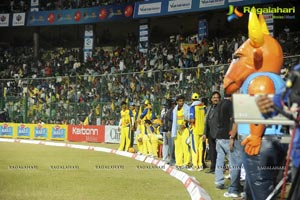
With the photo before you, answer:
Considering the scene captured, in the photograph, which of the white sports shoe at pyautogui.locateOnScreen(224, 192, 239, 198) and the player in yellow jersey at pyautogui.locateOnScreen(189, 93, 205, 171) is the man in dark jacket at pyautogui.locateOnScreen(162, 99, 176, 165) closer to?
the player in yellow jersey at pyautogui.locateOnScreen(189, 93, 205, 171)

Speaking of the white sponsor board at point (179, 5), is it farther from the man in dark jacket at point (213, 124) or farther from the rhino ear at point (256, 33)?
the rhino ear at point (256, 33)

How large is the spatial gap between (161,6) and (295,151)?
28165 millimetres

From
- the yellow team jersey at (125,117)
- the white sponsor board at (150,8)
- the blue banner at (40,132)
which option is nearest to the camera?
the yellow team jersey at (125,117)

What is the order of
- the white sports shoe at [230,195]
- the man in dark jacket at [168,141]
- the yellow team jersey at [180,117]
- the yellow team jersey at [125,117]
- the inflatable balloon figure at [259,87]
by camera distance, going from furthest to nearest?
the yellow team jersey at [125,117] → the man in dark jacket at [168,141] → the yellow team jersey at [180,117] → the white sports shoe at [230,195] → the inflatable balloon figure at [259,87]

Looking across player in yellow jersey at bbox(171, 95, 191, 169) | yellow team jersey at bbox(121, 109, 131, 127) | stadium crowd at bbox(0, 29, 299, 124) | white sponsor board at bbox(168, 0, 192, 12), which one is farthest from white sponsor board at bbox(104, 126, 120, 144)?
player in yellow jersey at bbox(171, 95, 191, 169)

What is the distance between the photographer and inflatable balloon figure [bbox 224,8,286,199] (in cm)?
513

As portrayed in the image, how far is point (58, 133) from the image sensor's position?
91.9 feet

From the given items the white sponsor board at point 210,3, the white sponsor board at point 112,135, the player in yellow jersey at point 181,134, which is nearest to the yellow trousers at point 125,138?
the white sponsor board at point 112,135

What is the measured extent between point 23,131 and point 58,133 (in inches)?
109

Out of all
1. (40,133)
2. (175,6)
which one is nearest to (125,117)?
(40,133)

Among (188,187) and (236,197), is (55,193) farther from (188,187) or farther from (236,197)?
(236,197)

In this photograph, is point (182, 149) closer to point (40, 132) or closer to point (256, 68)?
point (256, 68)

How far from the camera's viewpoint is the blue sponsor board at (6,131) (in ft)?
99.4

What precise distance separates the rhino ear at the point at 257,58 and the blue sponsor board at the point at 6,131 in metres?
26.3
